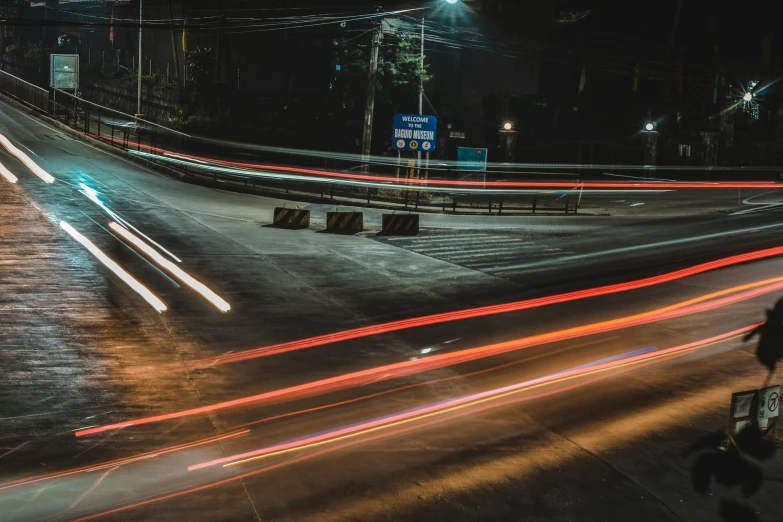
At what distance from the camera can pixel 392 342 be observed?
537 inches

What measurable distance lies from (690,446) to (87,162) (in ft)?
116

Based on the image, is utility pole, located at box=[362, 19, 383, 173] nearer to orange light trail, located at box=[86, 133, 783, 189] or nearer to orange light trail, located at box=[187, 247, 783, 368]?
orange light trail, located at box=[86, 133, 783, 189]

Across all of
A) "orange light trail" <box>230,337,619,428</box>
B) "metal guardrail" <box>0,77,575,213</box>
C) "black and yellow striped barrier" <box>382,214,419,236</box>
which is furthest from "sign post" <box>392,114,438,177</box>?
"orange light trail" <box>230,337,619,428</box>

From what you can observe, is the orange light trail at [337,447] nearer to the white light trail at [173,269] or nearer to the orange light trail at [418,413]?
the orange light trail at [418,413]

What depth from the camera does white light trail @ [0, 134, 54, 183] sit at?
3388 centimetres

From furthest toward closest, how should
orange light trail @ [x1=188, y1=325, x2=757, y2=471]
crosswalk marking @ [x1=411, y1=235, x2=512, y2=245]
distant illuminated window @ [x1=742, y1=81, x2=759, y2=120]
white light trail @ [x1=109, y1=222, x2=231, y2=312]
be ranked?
distant illuminated window @ [x1=742, y1=81, x2=759, y2=120]
crosswalk marking @ [x1=411, y1=235, x2=512, y2=245]
white light trail @ [x1=109, y1=222, x2=231, y2=312]
orange light trail @ [x1=188, y1=325, x2=757, y2=471]

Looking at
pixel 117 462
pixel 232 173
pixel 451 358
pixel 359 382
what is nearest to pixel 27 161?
pixel 232 173

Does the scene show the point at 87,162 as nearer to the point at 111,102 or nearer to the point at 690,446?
the point at 111,102

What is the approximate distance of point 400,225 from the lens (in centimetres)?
2761

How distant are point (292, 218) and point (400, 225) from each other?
3.65 meters

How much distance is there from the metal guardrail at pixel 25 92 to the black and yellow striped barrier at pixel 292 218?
3290 cm

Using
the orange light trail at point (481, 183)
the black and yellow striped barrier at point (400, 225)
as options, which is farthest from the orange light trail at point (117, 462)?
the orange light trail at point (481, 183)

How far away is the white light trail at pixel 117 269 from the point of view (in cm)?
1585

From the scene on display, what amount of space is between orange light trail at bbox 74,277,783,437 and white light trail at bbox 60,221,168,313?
5285 millimetres
